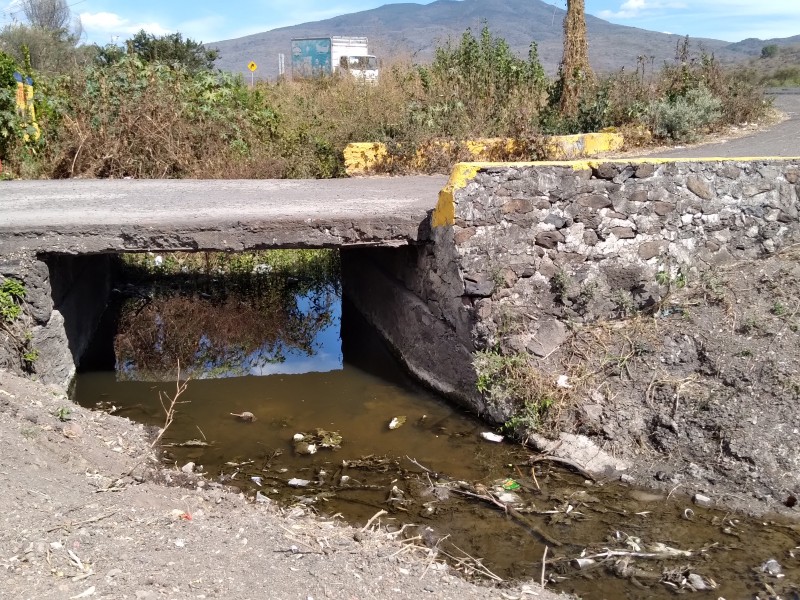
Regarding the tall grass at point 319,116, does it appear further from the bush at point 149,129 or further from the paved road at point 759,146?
the paved road at point 759,146

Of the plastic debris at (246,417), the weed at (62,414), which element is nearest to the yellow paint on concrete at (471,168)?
the plastic debris at (246,417)

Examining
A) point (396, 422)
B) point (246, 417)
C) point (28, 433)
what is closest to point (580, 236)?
point (396, 422)

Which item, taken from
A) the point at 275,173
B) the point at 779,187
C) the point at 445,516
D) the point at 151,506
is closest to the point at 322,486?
the point at 445,516

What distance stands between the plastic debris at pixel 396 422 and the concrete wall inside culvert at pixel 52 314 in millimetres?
2834

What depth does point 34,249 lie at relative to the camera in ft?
19.5

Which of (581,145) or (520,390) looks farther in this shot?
(581,145)

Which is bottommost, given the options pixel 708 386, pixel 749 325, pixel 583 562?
pixel 583 562

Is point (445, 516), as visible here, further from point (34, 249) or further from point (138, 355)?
point (138, 355)

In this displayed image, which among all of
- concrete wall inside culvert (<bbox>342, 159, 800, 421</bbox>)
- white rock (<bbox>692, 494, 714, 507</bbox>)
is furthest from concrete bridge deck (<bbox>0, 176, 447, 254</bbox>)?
white rock (<bbox>692, 494, 714, 507</bbox>)

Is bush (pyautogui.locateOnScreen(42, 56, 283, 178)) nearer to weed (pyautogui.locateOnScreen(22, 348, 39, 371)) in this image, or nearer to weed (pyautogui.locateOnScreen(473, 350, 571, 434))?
weed (pyautogui.locateOnScreen(22, 348, 39, 371))

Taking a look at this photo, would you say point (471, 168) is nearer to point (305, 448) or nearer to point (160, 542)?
point (305, 448)

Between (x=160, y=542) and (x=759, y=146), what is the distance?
9.21 metres

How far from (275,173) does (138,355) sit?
4270 millimetres

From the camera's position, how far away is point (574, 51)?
42.0ft
